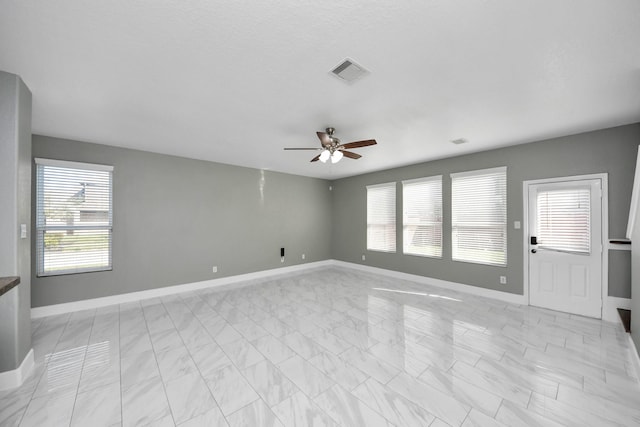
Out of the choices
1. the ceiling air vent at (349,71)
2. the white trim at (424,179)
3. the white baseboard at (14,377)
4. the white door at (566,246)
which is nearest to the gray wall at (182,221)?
the white baseboard at (14,377)

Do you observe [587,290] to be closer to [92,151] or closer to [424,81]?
[424,81]

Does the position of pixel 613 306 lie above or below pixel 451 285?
above

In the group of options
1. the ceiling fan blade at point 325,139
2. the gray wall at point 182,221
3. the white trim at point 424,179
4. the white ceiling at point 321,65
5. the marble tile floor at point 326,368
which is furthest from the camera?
the white trim at point 424,179

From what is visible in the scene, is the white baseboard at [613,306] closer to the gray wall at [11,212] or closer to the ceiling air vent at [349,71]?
the ceiling air vent at [349,71]

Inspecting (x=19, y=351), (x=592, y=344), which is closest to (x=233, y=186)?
(x=19, y=351)

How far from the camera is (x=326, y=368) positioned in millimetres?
2316

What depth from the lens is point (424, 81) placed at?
227cm

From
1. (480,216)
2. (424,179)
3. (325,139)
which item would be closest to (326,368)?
(325,139)

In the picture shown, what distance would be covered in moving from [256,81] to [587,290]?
524 centimetres

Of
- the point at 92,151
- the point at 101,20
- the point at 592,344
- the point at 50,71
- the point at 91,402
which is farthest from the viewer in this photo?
the point at 92,151

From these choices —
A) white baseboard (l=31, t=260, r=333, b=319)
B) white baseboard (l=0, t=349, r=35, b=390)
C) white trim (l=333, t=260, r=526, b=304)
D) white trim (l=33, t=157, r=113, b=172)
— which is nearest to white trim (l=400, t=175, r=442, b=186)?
white trim (l=333, t=260, r=526, b=304)

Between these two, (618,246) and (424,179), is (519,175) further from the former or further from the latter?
(424,179)

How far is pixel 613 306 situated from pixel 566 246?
91 centimetres

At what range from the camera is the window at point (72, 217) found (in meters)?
3.63
